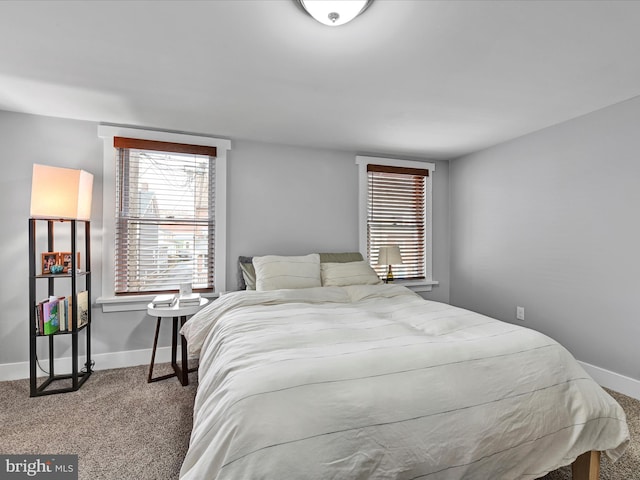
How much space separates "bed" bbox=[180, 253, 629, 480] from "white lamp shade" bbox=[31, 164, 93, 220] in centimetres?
176

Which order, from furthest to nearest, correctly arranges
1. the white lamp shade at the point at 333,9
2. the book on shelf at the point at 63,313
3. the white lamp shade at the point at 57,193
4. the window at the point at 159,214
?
1. the window at the point at 159,214
2. the book on shelf at the point at 63,313
3. the white lamp shade at the point at 57,193
4. the white lamp shade at the point at 333,9

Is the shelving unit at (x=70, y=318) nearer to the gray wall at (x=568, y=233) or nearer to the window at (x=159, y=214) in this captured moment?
the window at (x=159, y=214)

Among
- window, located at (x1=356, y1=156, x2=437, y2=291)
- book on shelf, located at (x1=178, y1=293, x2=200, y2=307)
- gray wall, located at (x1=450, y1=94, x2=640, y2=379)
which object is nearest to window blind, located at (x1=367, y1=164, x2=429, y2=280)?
window, located at (x1=356, y1=156, x2=437, y2=291)

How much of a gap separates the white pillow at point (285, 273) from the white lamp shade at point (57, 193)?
1.53 meters

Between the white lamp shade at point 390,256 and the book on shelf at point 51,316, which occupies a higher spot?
the white lamp shade at point 390,256

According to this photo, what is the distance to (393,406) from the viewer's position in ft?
3.94

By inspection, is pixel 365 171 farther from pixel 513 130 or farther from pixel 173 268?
pixel 173 268

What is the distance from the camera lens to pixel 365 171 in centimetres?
398

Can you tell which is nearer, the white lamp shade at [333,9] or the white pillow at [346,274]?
the white lamp shade at [333,9]

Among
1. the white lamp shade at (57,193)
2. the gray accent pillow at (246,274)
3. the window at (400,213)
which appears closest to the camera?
the white lamp shade at (57,193)

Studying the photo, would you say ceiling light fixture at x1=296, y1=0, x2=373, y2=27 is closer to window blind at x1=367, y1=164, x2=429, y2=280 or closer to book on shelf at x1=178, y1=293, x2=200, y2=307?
book on shelf at x1=178, y1=293, x2=200, y2=307

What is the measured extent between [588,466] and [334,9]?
2396 millimetres

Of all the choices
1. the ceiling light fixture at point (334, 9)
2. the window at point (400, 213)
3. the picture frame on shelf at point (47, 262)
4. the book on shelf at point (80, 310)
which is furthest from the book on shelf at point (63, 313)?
the window at point (400, 213)

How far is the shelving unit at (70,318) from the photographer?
97.7 inches
